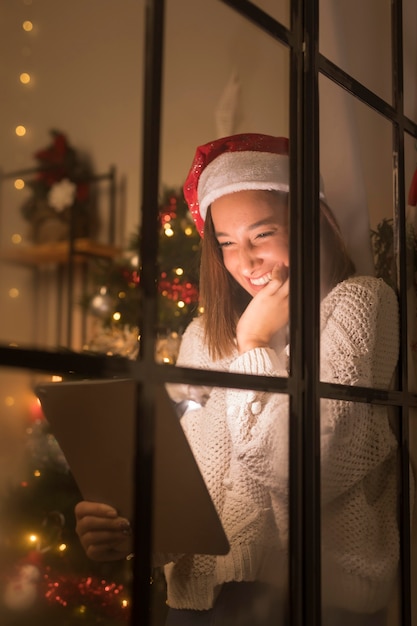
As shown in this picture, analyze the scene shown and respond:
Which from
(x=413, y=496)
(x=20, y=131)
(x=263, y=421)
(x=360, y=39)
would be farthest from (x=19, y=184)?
(x=413, y=496)

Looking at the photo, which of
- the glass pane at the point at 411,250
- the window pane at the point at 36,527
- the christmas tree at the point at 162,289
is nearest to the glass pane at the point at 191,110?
the christmas tree at the point at 162,289

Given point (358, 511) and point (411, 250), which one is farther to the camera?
point (411, 250)

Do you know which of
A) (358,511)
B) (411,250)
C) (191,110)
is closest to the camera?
(191,110)

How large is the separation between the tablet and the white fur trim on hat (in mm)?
324

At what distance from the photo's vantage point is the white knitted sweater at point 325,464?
1137 millimetres

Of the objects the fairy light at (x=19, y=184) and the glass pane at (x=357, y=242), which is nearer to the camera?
the fairy light at (x=19, y=184)

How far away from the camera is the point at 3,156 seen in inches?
33.6

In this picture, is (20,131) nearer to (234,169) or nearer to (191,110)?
(191,110)

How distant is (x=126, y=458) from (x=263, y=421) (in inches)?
12.9

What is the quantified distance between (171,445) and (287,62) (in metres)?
0.74

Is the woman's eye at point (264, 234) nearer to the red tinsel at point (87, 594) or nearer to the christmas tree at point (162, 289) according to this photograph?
the christmas tree at point (162, 289)

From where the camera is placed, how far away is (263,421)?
127 centimetres

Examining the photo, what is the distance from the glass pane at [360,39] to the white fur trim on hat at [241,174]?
30 cm

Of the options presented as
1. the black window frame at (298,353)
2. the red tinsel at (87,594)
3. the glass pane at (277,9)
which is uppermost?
the glass pane at (277,9)
